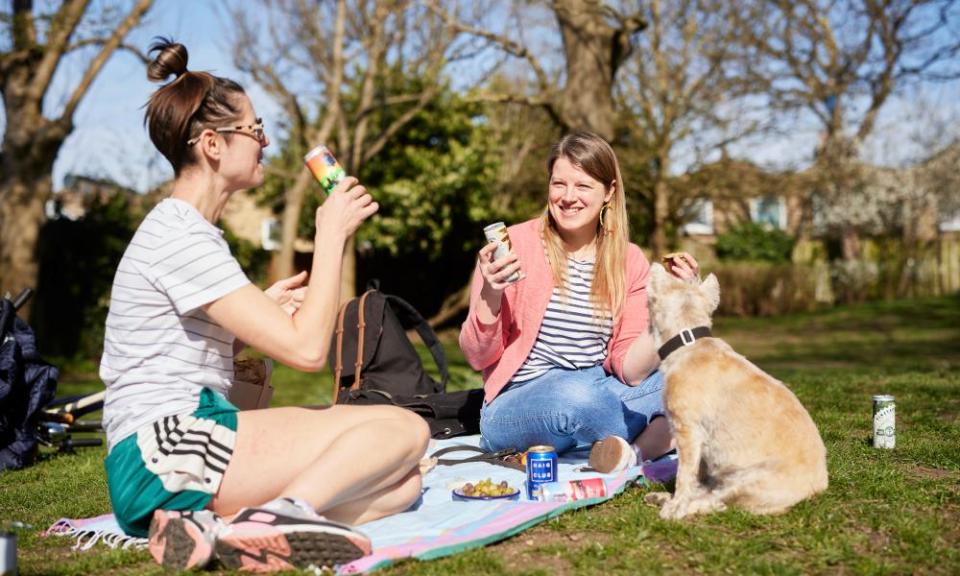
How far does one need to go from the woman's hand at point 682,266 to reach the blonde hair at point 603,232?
65cm

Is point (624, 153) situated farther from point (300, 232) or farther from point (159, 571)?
point (159, 571)

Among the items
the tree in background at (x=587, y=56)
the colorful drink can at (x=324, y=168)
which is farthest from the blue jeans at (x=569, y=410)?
the tree in background at (x=587, y=56)

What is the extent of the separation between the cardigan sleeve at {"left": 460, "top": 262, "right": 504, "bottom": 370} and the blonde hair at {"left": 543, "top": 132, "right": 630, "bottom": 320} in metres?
0.48

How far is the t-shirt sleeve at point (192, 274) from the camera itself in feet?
9.76

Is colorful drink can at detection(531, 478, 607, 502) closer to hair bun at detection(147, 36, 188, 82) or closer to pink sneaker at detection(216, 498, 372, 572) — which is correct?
pink sneaker at detection(216, 498, 372, 572)

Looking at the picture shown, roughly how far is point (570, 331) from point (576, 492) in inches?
45.5

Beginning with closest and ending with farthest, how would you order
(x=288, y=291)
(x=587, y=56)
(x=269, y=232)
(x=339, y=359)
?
1. (x=288, y=291)
2. (x=339, y=359)
3. (x=587, y=56)
4. (x=269, y=232)

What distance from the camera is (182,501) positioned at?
3.06 meters

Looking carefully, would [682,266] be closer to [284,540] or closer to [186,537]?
[284,540]

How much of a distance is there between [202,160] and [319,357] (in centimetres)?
88

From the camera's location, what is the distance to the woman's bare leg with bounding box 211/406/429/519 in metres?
3.10

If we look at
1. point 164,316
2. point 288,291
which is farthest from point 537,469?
point 164,316

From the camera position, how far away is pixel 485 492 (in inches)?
154

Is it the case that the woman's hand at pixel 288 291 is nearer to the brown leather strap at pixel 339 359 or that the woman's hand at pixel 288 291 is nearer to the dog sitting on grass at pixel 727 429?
the dog sitting on grass at pixel 727 429
